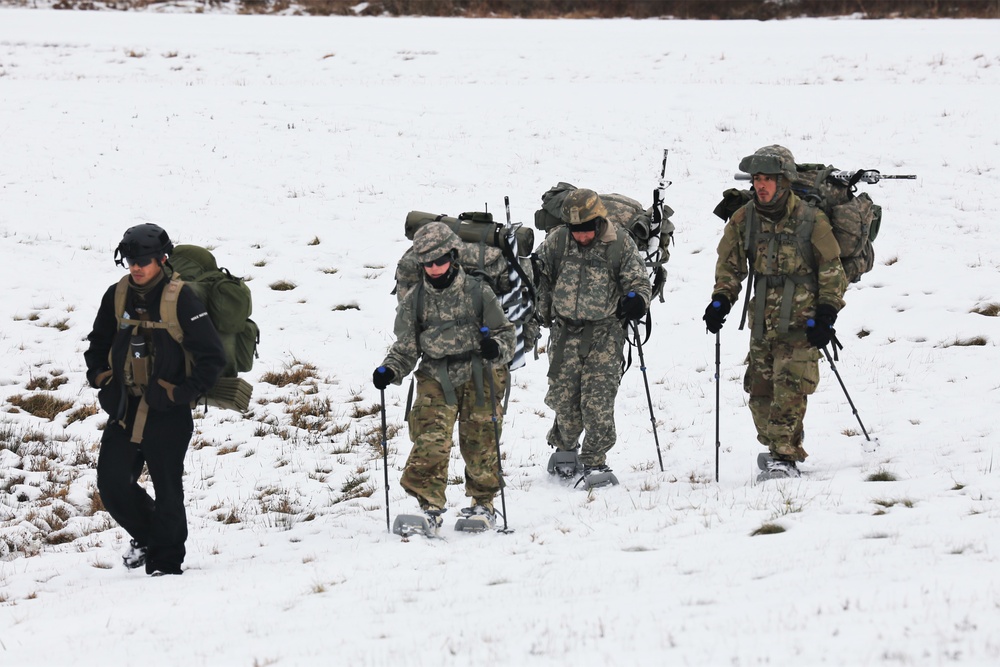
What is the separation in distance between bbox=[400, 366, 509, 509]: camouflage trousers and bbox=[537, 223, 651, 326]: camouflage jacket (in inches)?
39.9

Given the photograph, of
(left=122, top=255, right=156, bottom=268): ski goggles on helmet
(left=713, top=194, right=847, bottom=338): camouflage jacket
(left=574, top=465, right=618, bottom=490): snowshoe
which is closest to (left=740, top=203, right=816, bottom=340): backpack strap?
(left=713, top=194, right=847, bottom=338): camouflage jacket

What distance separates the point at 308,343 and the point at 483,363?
5.89 metres

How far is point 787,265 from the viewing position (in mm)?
8211

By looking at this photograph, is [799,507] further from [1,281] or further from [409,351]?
[1,281]

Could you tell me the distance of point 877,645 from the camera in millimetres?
4445

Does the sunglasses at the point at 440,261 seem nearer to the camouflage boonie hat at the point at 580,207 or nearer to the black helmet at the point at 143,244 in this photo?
the camouflage boonie hat at the point at 580,207

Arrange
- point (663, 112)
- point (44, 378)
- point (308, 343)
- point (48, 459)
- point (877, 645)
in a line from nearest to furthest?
point (877, 645) → point (48, 459) → point (44, 378) → point (308, 343) → point (663, 112)

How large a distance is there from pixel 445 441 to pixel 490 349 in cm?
88

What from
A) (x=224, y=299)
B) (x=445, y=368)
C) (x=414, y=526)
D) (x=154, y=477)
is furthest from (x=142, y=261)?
(x=414, y=526)

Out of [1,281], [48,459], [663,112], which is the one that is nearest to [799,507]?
[48,459]

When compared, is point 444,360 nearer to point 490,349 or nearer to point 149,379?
point 490,349

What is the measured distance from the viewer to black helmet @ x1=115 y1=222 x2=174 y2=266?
22.0 ft

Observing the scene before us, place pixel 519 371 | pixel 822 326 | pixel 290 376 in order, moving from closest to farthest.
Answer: pixel 822 326, pixel 290 376, pixel 519 371

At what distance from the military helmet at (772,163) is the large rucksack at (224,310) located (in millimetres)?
4127
